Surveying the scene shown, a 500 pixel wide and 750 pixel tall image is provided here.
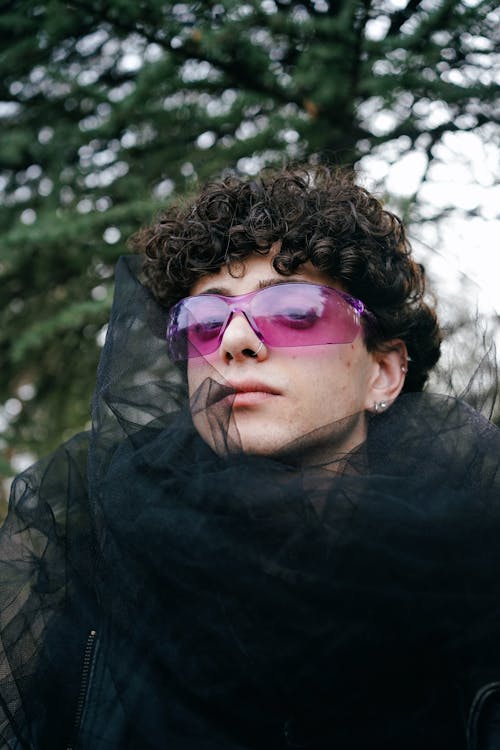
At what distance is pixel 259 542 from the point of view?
1.52m

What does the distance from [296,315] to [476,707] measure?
1.09 m

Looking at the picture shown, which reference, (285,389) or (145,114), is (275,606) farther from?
(145,114)

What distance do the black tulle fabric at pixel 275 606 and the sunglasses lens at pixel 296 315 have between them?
31cm

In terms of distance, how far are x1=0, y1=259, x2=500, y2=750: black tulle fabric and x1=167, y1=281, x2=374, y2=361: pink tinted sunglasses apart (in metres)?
0.30

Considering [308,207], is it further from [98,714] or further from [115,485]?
[98,714]

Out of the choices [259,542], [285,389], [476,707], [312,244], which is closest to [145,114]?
[312,244]

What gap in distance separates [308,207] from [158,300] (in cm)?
61

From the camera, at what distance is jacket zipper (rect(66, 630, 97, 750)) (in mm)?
1648

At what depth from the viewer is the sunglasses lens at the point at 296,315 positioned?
1858mm

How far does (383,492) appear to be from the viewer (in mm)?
1504

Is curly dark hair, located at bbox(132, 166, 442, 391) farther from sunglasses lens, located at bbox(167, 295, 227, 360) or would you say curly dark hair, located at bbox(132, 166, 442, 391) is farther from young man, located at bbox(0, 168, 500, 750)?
sunglasses lens, located at bbox(167, 295, 227, 360)

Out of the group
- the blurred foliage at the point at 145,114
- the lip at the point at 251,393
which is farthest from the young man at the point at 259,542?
the blurred foliage at the point at 145,114

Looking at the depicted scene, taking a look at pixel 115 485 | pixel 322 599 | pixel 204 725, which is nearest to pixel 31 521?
pixel 115 485

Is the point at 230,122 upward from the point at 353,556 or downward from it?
upward
